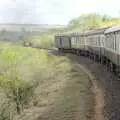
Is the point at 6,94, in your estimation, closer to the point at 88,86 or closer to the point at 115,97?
the point at 88,86

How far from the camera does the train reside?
23.9 m

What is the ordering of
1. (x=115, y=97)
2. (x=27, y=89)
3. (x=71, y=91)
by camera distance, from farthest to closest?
1. (x=27, y=89)
2. (x=71, y=91)
3. (x=115, y=97)

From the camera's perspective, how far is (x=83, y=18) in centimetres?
14800

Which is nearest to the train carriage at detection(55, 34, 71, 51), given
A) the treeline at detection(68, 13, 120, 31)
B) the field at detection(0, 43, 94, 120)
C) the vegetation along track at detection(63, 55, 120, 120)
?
the field at detection(0, 43, 94, 120)

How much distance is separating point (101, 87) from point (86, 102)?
146 inches

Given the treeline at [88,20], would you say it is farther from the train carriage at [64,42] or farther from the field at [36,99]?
the field at [36,99]

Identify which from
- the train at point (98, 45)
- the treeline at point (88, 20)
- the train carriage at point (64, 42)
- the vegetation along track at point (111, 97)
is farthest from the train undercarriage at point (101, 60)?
the treeline at point (88, 20)

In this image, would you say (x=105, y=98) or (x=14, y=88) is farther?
(x=14, y=88)

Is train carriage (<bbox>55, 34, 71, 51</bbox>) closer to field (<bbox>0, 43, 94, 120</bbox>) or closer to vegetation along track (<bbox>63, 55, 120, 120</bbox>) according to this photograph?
field (<bbox>0, 43, 94, 120</bbox>)

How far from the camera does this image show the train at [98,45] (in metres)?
23.9

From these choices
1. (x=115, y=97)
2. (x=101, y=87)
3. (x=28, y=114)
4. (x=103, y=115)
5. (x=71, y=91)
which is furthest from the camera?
(x=71, y=91)

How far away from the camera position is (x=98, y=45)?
125 ft

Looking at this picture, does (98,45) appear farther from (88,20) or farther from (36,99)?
(88,20)

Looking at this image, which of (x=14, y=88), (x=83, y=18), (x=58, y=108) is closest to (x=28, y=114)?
(x=58, y=108)
